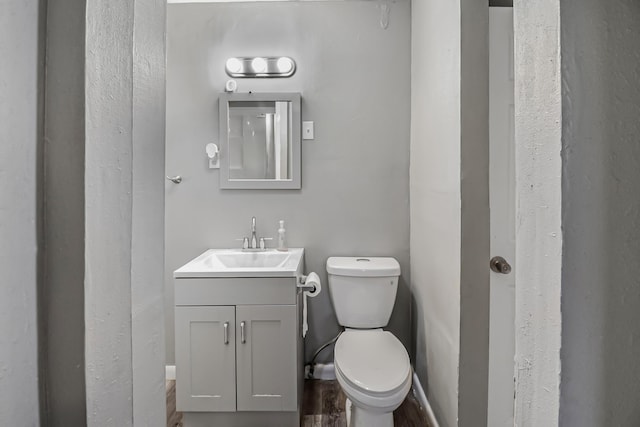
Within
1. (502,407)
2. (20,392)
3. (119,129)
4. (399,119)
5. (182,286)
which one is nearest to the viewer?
(20,392)

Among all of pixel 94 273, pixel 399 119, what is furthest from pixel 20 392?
pixel 399 119

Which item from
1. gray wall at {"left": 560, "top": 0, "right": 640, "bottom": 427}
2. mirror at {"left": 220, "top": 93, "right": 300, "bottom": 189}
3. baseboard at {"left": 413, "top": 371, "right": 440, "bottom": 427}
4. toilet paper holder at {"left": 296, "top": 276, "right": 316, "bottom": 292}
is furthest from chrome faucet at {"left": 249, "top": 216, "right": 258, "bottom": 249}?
gray wall at {"left": 560, "top": 0, "right": 640, "bottom": 427}

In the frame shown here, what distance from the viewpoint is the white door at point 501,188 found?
1.30 m

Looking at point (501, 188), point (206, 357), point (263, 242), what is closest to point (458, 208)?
point (501, 188)

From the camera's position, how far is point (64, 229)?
0.54m

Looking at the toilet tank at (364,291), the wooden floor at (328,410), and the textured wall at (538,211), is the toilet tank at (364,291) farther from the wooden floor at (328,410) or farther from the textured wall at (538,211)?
the textured wall at (538,211)

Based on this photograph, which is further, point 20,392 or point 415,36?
point 415,36

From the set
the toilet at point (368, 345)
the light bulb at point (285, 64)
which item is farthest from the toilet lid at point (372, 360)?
the light bulb at point (285, 64)

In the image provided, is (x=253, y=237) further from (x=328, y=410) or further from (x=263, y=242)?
(x=328, y=410)

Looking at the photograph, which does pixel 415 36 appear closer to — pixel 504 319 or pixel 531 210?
pixel 504 319

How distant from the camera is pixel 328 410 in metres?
1.82

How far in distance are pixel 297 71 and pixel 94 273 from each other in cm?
185

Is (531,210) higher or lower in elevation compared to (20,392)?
higher

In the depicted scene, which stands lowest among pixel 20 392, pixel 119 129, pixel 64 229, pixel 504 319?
pixel 504 319
